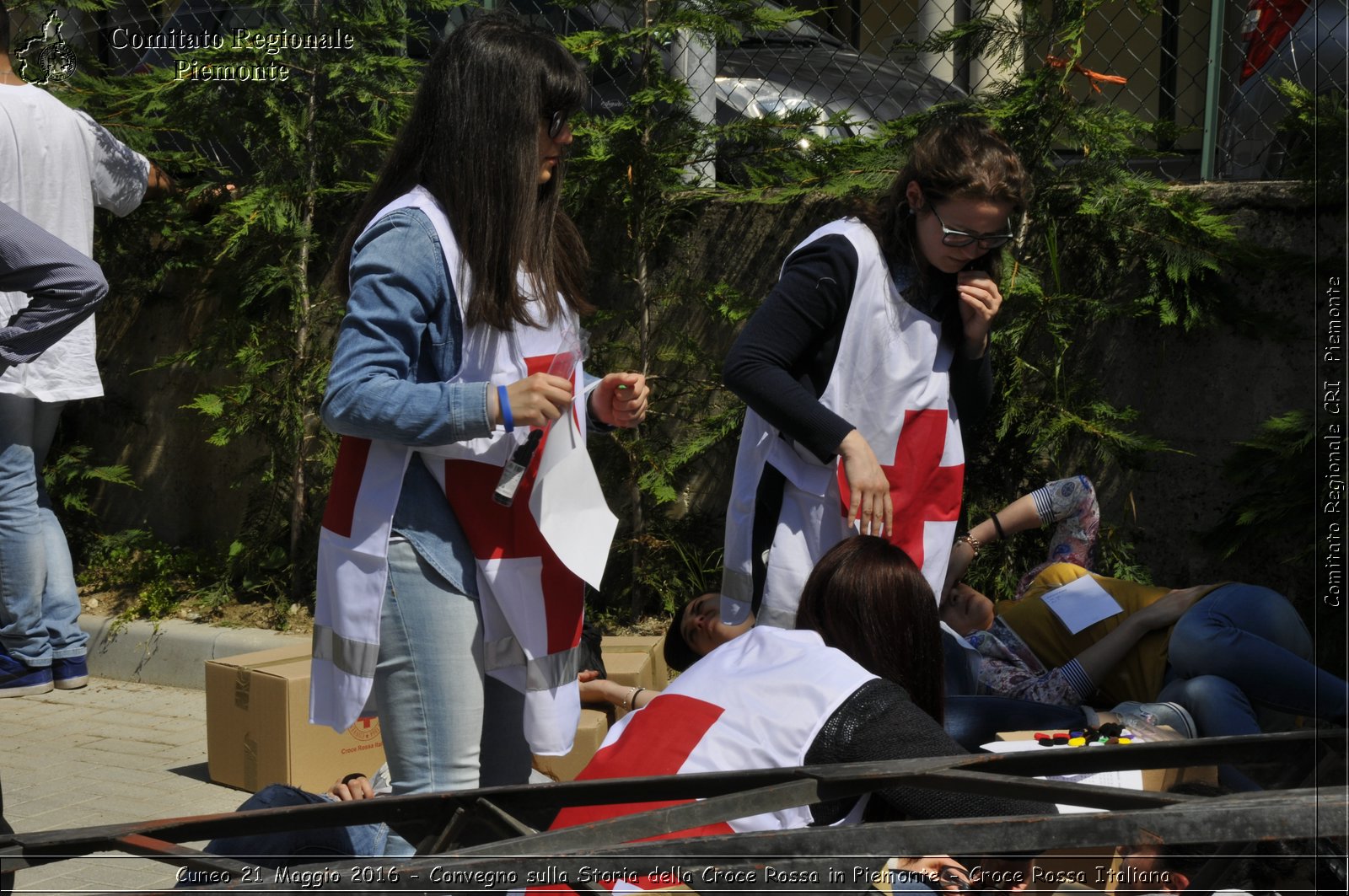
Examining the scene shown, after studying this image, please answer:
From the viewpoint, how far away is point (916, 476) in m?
2.88

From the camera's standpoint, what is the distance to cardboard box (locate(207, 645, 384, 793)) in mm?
3789

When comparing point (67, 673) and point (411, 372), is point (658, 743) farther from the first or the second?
point (67, 673)

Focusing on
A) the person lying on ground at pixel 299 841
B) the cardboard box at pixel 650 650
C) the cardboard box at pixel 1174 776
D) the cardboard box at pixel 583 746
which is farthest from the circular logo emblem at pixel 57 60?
the cardboard box at pixel 1174 776

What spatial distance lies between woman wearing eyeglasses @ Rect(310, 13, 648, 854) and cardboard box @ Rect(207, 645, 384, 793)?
1558 millimetres

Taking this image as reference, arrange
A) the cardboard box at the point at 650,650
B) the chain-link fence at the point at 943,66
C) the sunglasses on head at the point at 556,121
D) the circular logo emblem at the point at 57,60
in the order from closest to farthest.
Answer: the sunglasses on head at the point at 556,121 → the cardboard box at the point at 650,650 → the chain-link fence at the point at 943,66 → the circular logo emblem at the point at 57,60

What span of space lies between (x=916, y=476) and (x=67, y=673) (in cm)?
353

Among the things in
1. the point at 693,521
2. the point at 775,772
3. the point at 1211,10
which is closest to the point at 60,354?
the point at 693,521

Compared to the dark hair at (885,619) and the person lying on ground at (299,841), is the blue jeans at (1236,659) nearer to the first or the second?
the dark hair at (885,619)

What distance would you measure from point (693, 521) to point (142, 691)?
2174 mm

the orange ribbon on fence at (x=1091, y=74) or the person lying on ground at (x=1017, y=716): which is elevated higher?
the orange ribbon on fence at (x=1091, y=74)

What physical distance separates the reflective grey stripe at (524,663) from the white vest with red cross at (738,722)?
0.30 m

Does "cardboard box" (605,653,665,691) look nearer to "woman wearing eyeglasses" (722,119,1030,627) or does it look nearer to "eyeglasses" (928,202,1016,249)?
"woman wearing eyeglasses" (722,119,1030,627)

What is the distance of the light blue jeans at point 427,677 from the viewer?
7.14ft

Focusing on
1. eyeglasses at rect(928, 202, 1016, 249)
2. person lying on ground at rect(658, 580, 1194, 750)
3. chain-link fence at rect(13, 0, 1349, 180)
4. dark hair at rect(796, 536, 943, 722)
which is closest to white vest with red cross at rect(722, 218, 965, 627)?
eyeglasses at rect(928, 202, 1016, 249)
